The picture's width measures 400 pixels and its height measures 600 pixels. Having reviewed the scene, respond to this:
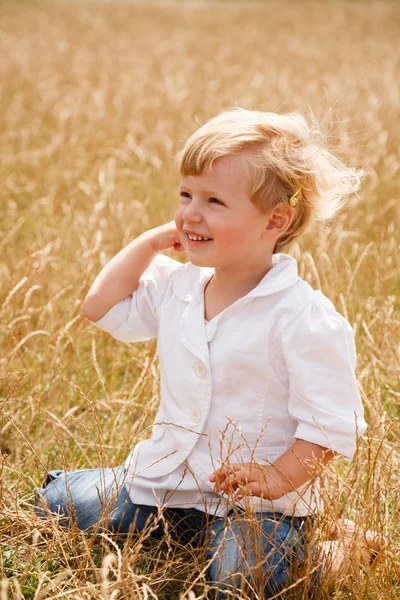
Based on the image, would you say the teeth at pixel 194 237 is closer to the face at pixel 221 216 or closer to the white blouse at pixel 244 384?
the face at pixel 221 216

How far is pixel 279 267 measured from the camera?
177 centimetres

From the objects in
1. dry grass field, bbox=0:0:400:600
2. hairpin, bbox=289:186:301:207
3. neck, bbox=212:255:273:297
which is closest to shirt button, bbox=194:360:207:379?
neck, bbox=212:255:273:297

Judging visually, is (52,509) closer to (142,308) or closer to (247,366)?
(142,308)

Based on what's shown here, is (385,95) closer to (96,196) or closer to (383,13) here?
(96,196)

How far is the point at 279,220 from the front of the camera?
1.77 metres

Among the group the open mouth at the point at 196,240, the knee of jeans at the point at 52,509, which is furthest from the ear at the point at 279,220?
the knee of jeans at the point at 52,509

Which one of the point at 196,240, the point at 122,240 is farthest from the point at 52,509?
the point at 122,240

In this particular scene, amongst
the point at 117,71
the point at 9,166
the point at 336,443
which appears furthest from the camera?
the point at 117,71

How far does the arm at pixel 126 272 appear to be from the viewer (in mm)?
1961

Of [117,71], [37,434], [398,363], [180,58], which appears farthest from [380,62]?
[37,434]

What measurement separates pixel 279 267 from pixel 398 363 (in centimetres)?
98

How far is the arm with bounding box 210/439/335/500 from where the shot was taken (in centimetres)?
161

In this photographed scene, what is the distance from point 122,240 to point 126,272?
1.26 meters

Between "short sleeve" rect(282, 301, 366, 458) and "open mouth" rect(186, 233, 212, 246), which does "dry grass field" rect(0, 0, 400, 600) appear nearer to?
"short sleeve" rect(282, 301, 366, 458)
